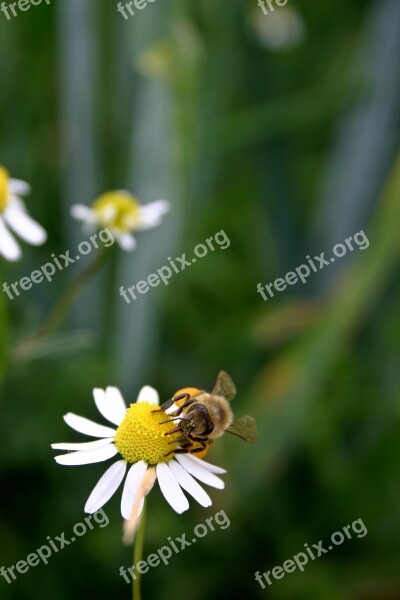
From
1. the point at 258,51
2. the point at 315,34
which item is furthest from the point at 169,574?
the point at 315,34

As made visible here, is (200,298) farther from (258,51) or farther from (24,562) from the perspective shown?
(24,562)

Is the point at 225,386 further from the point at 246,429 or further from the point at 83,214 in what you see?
the point at 83,214

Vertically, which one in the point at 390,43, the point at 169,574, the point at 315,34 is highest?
the point at 315,34

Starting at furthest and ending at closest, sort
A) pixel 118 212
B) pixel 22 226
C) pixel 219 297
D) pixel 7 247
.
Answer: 1. pixel 219 297
2. pixel 118 212
3. pixel 22 226
4. pixel 7 247

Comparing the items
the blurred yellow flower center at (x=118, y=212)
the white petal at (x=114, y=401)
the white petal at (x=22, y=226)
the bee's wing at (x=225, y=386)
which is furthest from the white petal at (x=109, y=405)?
the blurred yellow flower center at (x=118, y=212)

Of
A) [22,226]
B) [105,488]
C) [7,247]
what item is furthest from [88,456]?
[22,226]

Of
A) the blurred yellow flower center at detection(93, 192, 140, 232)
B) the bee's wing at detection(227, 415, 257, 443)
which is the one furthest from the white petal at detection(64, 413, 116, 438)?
the blurred yellow flower center at detection(93, 192, 140, 232)

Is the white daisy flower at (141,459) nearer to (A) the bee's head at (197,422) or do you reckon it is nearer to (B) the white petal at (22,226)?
(A) the bee's head at (197,422)
